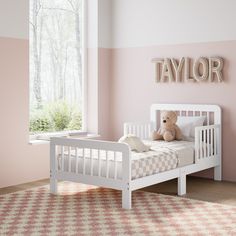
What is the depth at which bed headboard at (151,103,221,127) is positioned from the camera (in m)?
5.53

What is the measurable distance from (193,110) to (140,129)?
712mm

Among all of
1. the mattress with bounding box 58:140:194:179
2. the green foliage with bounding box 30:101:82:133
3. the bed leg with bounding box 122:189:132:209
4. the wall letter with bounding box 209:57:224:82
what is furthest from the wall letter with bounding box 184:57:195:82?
the bed leg with bounding box 122:189:132:209

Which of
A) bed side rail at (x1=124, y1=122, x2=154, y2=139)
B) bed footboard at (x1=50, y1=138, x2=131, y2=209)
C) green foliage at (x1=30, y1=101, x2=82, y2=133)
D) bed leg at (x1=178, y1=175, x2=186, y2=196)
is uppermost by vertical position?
green foliage at (x1=30, y1=101, x2=82, y2=133)

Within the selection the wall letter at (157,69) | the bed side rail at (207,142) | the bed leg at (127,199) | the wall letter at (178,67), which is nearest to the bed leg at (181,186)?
the bed side rail at (207,142)

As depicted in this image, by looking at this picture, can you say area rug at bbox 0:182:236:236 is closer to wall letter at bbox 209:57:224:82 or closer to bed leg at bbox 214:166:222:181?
bed leg at bbox 214:166:222:181

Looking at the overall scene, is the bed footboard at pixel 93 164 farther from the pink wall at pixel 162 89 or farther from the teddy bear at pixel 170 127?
the pink wall at pixel 162 89

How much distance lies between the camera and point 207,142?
17.6ft

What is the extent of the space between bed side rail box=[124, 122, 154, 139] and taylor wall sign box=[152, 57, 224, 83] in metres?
0.58

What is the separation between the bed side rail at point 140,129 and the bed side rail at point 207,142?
79 centimetres

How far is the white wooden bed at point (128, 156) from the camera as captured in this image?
4.20 metres

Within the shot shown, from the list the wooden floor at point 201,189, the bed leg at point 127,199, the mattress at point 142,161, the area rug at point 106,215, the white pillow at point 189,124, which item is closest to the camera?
the area rug at point 106,215

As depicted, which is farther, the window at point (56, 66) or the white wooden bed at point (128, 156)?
the window at point (56, 66)

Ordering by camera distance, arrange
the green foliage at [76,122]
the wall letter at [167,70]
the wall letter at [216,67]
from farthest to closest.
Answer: the green foliage at [76,122] < the wall letter at [167,70] < the wall letter at [216,67]

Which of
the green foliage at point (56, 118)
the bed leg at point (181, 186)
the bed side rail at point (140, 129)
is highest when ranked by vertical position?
the green foliage at point (56, 118)
